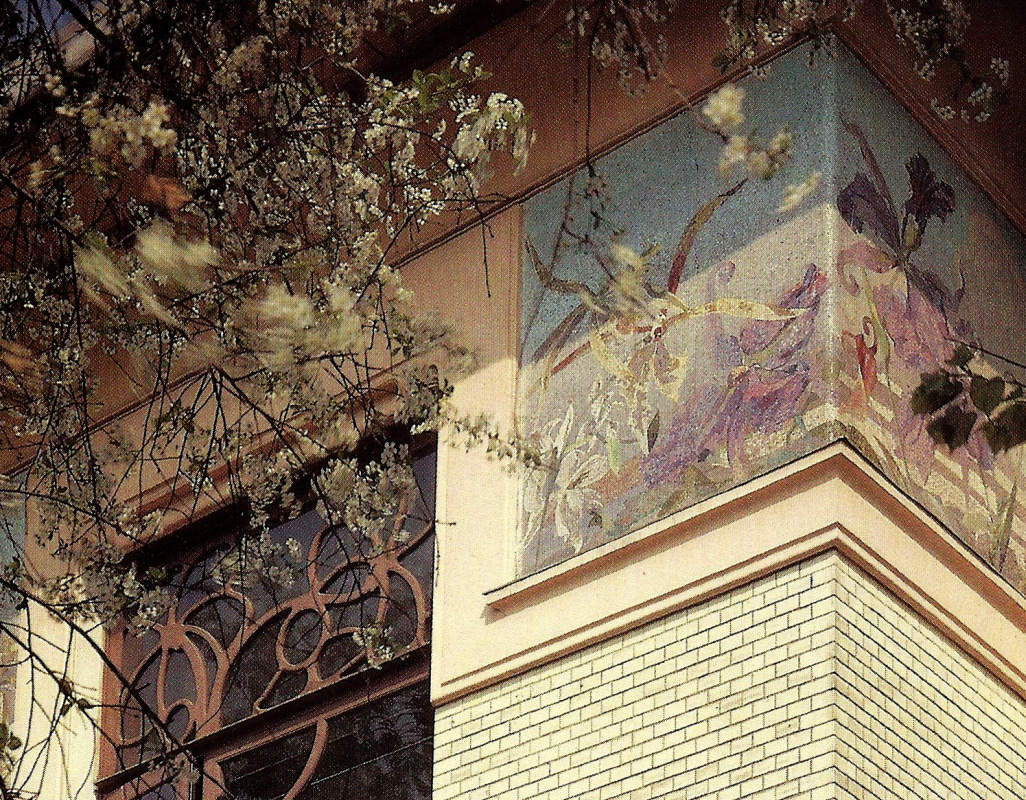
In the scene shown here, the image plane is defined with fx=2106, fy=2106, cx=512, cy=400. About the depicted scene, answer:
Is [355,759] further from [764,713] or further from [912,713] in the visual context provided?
[912,713]

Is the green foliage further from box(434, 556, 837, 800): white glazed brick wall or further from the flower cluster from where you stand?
the flower cluster

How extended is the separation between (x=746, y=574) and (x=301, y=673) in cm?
252

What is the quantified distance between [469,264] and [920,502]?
92.6 inches

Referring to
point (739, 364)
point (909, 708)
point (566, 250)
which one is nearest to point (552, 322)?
point (566, 250)

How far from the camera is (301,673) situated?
358 inches

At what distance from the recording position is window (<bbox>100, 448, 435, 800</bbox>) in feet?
28.0

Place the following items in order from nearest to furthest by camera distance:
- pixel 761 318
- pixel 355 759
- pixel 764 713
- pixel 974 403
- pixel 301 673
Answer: pixel 974 403 < pixel 764 713 < pixel 761 318 < pixel 355 759 < pixel 301 673

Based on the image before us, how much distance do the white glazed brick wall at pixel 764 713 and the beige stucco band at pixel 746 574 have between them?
0.06 meters

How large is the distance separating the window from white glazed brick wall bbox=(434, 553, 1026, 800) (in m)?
0.67

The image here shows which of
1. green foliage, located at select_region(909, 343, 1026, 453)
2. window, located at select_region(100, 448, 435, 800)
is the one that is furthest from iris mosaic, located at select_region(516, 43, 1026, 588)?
green foliage, located at select_region(909, 343, 1026, 453)

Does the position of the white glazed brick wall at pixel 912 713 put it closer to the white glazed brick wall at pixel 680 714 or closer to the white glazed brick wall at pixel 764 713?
the white glazed brick wall at pixel 764 713

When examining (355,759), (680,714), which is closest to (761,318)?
(680,714)

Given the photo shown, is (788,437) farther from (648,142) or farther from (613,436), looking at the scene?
(648,142)

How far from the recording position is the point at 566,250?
8656mm
